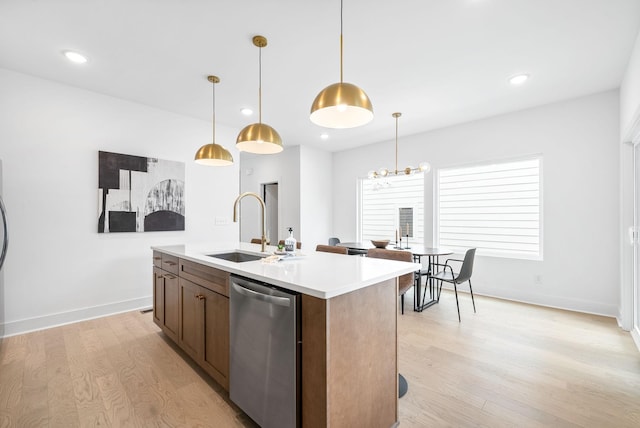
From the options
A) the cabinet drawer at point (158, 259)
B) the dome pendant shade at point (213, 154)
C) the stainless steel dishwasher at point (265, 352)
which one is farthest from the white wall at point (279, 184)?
the stainless steel dishwasher at point (265, 352)

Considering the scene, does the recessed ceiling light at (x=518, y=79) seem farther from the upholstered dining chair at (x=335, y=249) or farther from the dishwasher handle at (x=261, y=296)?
the dishwasher handle at (x=261, y=296)

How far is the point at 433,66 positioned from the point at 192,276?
297 centimetres

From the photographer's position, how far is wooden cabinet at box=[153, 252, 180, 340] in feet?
8.13

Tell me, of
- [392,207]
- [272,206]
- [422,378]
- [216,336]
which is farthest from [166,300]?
[272,206]

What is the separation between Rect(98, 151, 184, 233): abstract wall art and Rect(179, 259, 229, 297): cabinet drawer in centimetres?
183

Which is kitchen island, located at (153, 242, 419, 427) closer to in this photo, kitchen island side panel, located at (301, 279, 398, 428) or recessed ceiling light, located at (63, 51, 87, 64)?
kitchen island side panel, located at (301, 279, 398, 428)

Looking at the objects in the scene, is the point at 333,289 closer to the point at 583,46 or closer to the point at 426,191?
the point at 583,46

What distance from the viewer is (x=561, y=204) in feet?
12.3

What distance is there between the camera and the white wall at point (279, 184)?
595 cm

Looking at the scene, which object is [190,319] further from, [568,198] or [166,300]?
[568,198]

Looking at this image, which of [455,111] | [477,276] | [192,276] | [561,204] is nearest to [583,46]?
[455,111]

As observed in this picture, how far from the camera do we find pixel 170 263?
8.44ft

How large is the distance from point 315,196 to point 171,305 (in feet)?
13.1

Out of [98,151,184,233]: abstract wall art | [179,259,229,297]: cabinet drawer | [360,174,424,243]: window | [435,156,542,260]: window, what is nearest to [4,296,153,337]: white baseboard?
[98,151,184,233]: abstract wall art
